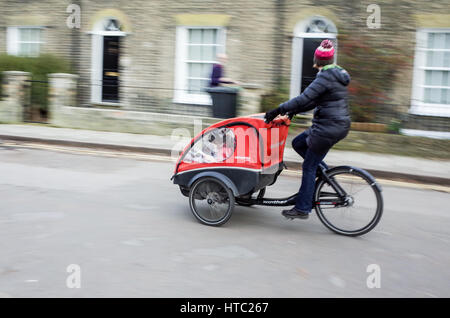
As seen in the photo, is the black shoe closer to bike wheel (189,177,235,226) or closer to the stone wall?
bike wheel (189,177,235,226)

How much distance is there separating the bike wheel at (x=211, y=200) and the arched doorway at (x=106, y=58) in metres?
10.7

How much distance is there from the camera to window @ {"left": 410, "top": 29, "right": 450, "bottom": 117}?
12266 millimetres

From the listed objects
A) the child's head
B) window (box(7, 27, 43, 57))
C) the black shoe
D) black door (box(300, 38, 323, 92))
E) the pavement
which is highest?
window (box(7, 27, 43, 57))

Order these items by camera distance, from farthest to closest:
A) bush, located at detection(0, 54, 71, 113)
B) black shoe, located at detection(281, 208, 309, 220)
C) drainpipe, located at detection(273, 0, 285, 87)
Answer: bush, located at detection(0, 54, 71, 113) → drainpipe, located at detection(273, 0, 285, 87) → black shoe, located at detection(281, 208, 309, 220)

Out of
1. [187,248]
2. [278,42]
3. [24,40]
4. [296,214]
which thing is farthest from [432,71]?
[24,40]

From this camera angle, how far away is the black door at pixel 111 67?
15.7 m

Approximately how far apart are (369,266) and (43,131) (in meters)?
10.0

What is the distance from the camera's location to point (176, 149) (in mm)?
10281

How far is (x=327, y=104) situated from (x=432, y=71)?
8517 mm

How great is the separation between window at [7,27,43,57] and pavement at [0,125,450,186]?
178 inches

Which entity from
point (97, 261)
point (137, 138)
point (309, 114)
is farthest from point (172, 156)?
point (97, 261)

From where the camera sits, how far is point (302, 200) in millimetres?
5340

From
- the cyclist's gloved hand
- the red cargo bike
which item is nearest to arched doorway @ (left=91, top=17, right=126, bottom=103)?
the red cargo bike

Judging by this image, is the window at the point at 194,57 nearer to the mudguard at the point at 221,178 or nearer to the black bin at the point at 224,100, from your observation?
the black bin at the point at 224,100
